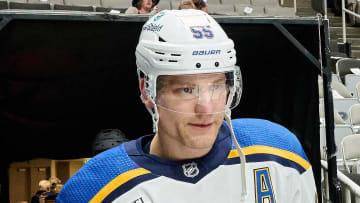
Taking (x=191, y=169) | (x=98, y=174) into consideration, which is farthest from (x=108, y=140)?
(x=191, y=169)

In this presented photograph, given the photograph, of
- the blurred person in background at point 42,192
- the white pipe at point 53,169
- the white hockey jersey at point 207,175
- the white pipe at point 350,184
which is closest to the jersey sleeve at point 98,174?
the white hockey jersey at point 207,175

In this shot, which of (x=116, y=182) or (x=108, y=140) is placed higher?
(x=116, y=182)

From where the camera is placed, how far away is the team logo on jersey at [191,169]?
1.66m

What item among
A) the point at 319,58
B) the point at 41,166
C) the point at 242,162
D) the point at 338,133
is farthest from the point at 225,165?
the point at 338,133

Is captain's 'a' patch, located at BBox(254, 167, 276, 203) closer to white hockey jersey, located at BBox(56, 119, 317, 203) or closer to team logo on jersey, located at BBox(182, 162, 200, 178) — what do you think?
white hockey jersey, located at BBox(56, 119, 317, 203)

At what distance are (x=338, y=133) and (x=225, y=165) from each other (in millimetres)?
3642

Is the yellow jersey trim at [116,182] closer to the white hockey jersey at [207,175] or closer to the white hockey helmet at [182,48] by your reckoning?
the white hockey jersey at [207,175]

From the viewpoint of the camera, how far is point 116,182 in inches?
67.1

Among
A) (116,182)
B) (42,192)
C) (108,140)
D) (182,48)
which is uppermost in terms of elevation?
(182,48)

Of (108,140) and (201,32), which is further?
(108,140)

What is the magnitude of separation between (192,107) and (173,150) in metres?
0.15

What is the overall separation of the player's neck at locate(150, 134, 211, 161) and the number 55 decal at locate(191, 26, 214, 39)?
0.98 ft

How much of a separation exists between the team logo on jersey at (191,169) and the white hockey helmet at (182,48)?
0.17 m

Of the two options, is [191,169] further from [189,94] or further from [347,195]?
[347,195]
